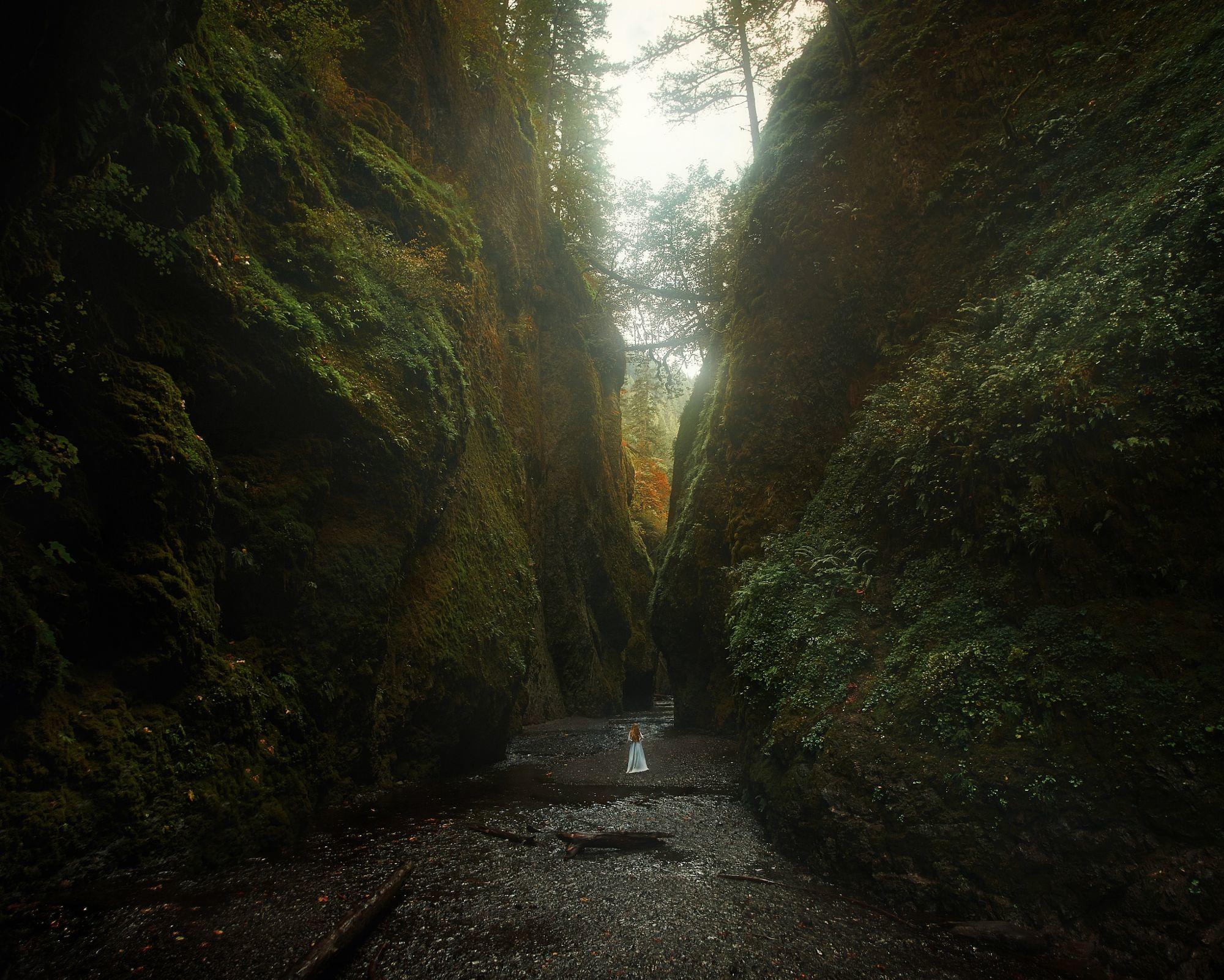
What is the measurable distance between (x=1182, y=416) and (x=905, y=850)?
15.8 ft

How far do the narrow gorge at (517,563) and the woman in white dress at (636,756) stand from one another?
0.94 m

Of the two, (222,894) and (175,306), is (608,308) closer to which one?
(175,306)

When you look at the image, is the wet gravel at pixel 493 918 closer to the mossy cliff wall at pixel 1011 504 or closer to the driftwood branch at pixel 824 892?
the driftwood branch at pixel 824 892

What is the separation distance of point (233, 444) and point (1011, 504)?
903cm

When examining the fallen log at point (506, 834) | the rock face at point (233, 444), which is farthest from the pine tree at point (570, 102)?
the fallen log at point (506, 834)

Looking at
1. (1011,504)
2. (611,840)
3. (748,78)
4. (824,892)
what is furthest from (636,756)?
(748,78)

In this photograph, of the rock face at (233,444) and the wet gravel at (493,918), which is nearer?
the wet gravel at (493,918)

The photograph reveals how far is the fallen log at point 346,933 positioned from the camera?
3367 millimetres

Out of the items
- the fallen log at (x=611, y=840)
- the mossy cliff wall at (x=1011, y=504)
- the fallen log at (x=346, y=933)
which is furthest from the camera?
the fallen log at (x=611, y=840)

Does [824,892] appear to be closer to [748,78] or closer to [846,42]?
[846,42]

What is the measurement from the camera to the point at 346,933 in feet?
12.4

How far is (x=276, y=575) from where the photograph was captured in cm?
657

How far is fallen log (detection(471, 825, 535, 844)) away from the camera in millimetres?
6238

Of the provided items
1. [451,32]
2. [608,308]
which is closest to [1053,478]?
[451,32]
